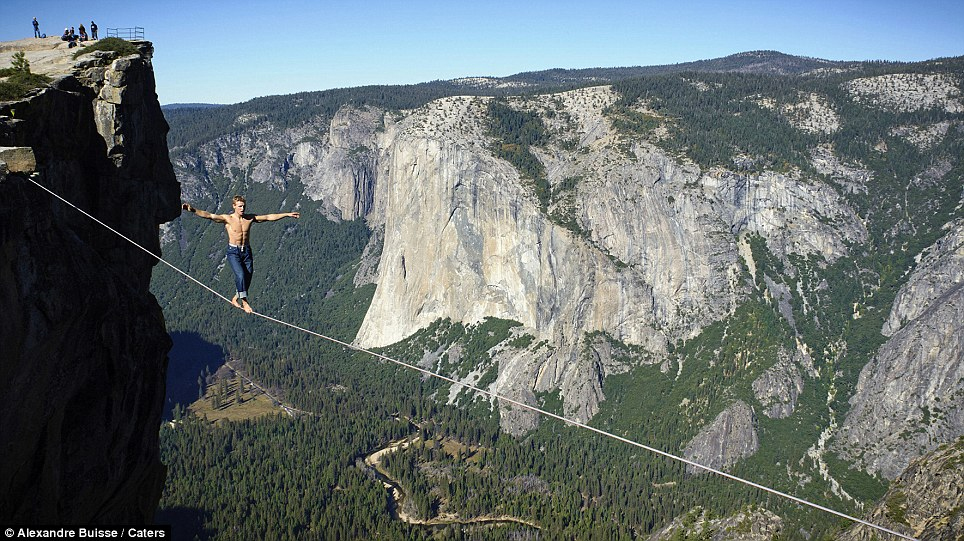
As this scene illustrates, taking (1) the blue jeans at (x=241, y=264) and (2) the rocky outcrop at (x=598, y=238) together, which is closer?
(1) the blue jeans at (x=241, y=264)

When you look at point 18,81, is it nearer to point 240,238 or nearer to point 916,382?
point 240,238

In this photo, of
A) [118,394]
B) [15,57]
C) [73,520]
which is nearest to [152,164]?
[15,57]

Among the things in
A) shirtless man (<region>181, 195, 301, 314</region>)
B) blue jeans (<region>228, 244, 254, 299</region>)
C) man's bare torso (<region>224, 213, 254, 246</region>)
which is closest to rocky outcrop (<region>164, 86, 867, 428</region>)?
blue jeans (<region>228, 244, 254, 299</region>)

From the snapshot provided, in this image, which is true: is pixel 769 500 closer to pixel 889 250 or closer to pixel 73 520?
pixel 889 250

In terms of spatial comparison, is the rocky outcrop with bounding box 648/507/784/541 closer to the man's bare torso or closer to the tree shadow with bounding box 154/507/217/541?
the tree shadow with bounding box 154/507/217/541

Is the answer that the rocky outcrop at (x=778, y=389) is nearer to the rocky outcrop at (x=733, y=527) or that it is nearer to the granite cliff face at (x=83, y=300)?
the rocky outcrop at (x=733, y=527)

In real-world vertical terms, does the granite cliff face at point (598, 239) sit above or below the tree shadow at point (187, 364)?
above

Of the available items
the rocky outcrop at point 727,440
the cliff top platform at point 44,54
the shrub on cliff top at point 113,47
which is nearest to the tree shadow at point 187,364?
the rocky outcrop at point 727,440
